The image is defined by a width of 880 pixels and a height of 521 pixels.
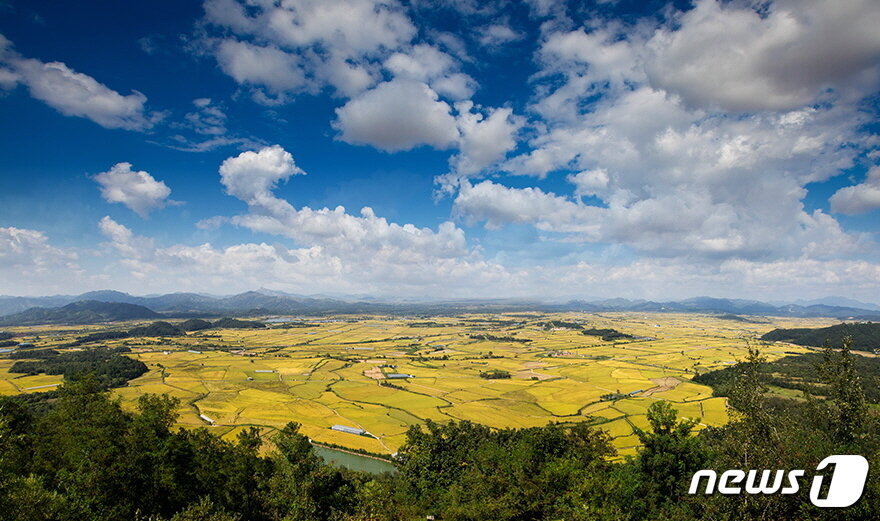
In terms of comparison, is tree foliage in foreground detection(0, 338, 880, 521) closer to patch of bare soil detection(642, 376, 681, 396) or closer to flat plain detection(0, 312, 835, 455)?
flat plain detection(0, 312, 835, 455)

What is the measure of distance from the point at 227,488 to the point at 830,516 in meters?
41.6

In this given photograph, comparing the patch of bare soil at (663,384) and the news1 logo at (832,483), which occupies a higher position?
the news1 logo at (832,483)

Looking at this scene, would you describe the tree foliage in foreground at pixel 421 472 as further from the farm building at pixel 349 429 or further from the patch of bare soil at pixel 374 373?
the patch of bare soil at pixel 374 373

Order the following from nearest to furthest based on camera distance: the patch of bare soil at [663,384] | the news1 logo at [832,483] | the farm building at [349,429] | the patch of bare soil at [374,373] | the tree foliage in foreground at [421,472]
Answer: the news1 logo at [832,483], the tree foliage in foreground at [421,472], the farm building at [349,429], the patch of bare soil at [663,384], the patch of bare soil at [374,373]

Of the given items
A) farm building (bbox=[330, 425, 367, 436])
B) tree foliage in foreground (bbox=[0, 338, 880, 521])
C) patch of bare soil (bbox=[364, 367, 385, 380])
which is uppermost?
tree foliage in foreground (bbox=[0, 338, 880, 521])

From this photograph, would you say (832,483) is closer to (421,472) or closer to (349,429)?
(421,472)

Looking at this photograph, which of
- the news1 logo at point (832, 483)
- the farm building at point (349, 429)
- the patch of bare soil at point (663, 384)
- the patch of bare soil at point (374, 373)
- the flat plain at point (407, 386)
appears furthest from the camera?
the patch of bare soil at point (374, 373)

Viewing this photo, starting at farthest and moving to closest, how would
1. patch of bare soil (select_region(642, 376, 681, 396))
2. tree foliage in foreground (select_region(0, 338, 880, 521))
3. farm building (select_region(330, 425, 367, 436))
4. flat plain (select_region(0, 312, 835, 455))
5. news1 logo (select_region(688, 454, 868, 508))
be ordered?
patch of bare soil (select_region(642, 376, 681, 396)) → flat plain (select_region(0, 312, 835, 455)) → farm building (select_region(330, 425, 367, 436)) → tree foliage in foreground (select_region(0, 338, 880, 521)) → news1 logo (select_region(688, 454, 868, 508))

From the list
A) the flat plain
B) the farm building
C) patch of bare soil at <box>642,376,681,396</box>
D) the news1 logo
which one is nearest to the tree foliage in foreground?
the news1 logo

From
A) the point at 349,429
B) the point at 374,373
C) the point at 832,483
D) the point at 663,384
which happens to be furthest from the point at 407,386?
the point at 832,483

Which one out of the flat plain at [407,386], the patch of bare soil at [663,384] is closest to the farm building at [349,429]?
the flat plain at [407,386]

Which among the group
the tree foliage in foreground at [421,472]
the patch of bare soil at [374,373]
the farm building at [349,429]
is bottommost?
the patch of bare soil at [374,373]

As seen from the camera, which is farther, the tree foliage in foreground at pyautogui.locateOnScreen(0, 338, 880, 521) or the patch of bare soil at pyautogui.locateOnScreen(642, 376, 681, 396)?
the patch of bare soil at pyautogui.locateOnScreen(642, 376, 681, 396)

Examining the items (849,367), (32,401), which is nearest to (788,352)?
(849,367)
